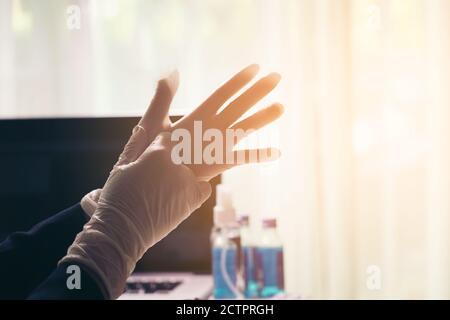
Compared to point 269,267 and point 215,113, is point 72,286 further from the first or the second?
point 269,267

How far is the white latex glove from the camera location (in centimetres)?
74

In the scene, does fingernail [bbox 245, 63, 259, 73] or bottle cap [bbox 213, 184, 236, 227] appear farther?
bottle cap [bbox 213, 184, 236, 227]

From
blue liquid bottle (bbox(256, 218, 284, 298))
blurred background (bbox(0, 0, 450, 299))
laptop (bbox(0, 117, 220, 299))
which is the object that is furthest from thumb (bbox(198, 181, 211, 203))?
blurred background (bbox(0, 0, 450, 299))

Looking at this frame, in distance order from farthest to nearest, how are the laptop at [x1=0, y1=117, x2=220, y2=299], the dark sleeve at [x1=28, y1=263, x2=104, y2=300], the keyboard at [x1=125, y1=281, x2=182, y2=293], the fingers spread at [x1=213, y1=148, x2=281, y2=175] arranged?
the laptop at [x1=0, y1=117, x2=220, y2=299]
the keyboard at [x1=125, y1=281, x2=182, y2=293]
the fingers spread at [x1=213, y1=148, x2=281, y2=175]
the dark sleeve at [x1=28, y1=263, x2=104, y2=300]

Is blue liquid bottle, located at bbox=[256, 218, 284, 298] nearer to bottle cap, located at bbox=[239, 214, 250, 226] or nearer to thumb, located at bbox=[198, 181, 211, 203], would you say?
bottle cap, located at bbox=[239, 214, 250, 226]

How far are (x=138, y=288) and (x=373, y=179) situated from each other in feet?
2.21

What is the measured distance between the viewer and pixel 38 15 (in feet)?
5.19

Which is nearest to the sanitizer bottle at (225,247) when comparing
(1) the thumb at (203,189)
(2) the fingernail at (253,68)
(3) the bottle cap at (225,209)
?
(3) the bottle cap at (225,209)

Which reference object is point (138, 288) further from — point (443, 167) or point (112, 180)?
point (443, 167)

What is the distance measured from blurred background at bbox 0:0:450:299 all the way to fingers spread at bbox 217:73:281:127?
639 millimetres

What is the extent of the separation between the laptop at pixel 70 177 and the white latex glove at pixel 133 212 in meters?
0.48

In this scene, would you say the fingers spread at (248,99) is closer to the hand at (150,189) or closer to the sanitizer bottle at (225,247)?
the hand at (150,189)

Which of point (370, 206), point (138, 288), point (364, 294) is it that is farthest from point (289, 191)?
point (138, 288)

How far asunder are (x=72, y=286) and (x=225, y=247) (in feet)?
1.75
